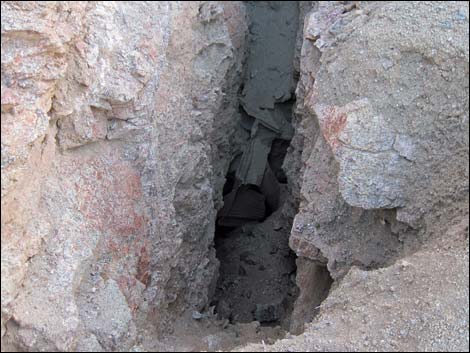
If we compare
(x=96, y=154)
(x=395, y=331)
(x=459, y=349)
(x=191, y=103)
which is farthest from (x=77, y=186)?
(x=459, y=349)

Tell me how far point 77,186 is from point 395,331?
2.37 metres

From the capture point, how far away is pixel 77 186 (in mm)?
4051

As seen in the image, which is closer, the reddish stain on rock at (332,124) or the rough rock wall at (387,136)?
the rough rock wall at (387,136)

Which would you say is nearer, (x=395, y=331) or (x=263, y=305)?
(x=395, y=331)

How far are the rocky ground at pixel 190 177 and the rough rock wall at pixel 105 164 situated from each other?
0.04ft

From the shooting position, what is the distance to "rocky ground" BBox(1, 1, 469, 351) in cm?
343

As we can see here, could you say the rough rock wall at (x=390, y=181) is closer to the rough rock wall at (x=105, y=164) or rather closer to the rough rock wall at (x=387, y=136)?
the rough rock wall at (x=387, y=136)

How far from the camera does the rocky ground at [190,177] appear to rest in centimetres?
343

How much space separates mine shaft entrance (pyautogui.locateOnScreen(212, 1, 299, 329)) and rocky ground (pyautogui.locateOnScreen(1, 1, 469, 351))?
53.1 inches

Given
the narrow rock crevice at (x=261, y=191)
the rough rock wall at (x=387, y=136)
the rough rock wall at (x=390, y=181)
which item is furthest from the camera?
the narrow rock crevice at (x=261, y=191)

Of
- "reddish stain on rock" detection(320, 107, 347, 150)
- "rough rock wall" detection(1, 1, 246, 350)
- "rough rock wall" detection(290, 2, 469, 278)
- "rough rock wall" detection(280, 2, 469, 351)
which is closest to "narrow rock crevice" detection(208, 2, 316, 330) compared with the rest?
"rough rock wall" detection(1, 1, 246, 350)

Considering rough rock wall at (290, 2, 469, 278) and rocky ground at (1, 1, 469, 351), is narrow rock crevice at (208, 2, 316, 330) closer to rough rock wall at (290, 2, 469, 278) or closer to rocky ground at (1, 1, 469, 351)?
rocky ground at (1, 1, 469, 351)

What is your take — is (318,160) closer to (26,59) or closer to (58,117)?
(58,117)

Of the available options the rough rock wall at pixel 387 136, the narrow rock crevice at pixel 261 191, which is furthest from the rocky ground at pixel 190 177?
the narrow rock crevice at pixel 261 191
